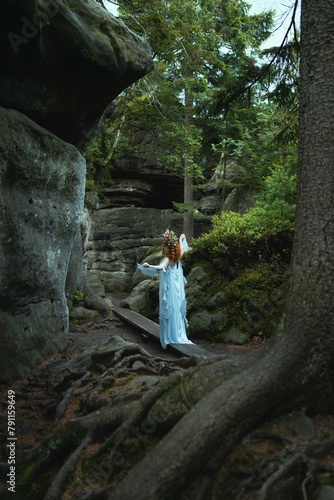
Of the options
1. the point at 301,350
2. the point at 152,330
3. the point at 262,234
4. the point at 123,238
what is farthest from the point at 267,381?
the point at 123,238

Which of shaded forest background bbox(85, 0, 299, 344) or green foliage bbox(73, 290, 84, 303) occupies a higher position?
shaded forest background bbox(85, 0, 299, 344)

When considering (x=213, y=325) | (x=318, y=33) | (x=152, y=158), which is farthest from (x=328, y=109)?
(x=152, y=158)

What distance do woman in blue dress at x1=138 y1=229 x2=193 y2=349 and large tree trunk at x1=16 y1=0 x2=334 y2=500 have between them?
5.53 m

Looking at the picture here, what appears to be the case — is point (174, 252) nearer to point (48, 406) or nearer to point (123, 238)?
point (48, 406)

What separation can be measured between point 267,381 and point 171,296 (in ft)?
22.3

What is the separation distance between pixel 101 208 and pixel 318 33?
73.5 feet

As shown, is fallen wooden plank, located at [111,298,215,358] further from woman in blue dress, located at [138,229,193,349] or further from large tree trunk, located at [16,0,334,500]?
large tree trunk, located at [16,0,334,500]

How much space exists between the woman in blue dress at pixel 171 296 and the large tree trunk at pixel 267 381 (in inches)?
218

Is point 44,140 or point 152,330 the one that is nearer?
point 44,140

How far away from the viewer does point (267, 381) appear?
366 cm

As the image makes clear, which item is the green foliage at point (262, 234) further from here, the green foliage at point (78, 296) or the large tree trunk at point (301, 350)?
the large tree trunk at point (301, 350)

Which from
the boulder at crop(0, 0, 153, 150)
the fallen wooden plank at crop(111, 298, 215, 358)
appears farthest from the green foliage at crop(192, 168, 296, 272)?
the boulder at crop(0, 0, 153, 150)

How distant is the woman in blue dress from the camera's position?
10.0 m

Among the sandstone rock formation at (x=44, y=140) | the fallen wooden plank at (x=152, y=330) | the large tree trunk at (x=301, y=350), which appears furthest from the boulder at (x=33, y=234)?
the large tree trunk at (x=301, y=350)
